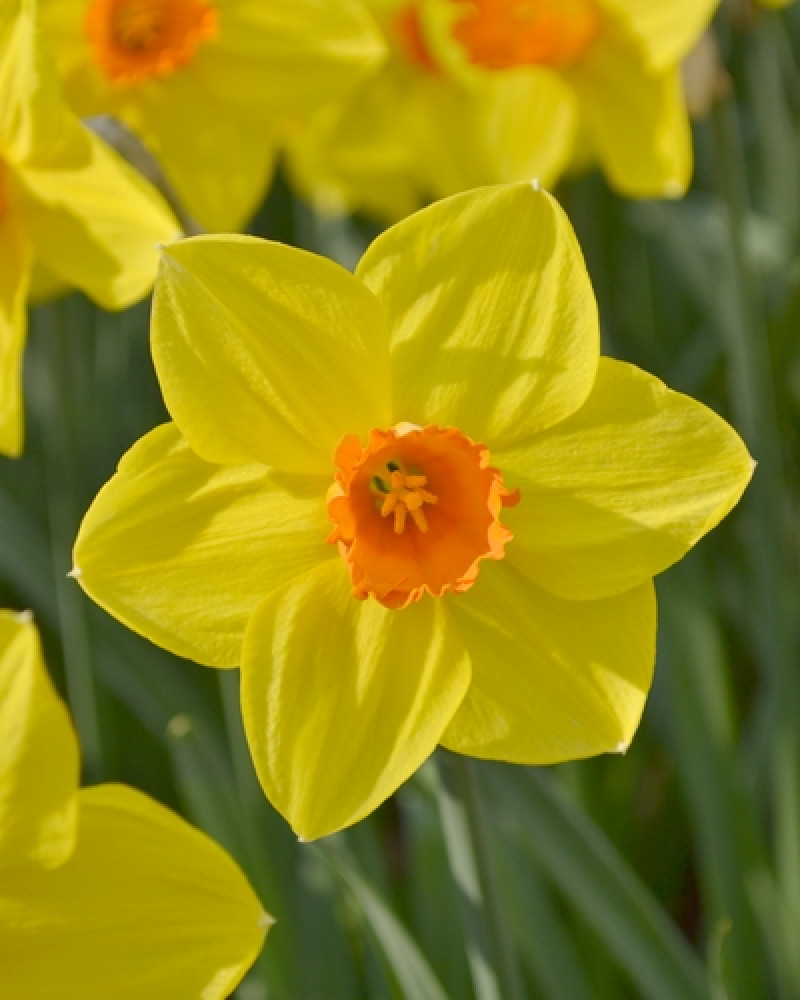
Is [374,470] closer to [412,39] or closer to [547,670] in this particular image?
[547,670]

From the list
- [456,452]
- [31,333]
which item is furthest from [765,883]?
[31,333]

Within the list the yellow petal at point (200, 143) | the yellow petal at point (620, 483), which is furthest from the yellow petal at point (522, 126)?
the yellow petal at point (620, 483)

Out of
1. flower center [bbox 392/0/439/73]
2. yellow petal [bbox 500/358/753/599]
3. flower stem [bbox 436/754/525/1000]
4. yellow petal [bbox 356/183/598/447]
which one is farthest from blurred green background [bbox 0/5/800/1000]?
flower center [bbox 392/0/439/73]

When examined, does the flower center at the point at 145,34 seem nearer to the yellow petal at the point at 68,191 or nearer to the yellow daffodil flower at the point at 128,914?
the yellow petal at the point at 68,191

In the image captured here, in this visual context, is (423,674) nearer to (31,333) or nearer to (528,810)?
(528,810)

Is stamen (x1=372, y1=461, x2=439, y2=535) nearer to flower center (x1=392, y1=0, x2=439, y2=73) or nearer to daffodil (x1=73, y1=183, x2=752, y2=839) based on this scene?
daffodil (x1=73, y1=183, x2=752, y2=839)
